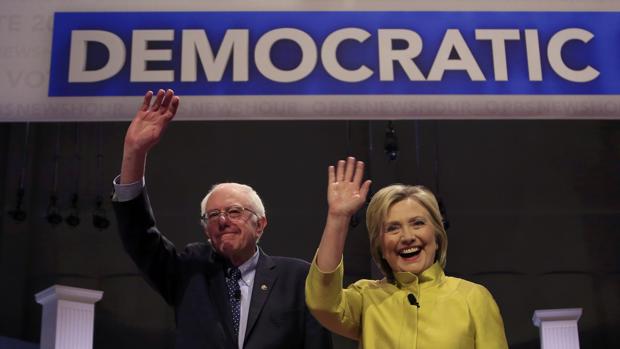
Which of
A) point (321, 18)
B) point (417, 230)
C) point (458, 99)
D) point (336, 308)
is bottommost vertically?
point (336, 308)

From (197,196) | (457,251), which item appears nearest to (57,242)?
(197,196)

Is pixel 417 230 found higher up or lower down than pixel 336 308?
higher up

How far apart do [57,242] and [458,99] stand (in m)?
6.58

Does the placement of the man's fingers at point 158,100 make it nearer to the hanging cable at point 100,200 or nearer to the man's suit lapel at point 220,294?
the man's suit lapel at point 220,294

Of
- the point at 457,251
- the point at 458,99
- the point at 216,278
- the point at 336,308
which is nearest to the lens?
the point at 336,308

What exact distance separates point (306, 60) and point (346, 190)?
1.13 metres

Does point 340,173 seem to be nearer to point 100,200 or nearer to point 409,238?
point 409,238

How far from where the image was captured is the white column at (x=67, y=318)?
558cm

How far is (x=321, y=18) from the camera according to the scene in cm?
306

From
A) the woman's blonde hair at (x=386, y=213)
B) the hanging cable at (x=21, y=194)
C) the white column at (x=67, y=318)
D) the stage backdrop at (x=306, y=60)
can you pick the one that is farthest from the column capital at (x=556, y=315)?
the hanging cable at (x=21, y=194)

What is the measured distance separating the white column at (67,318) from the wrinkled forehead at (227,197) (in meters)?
3.60

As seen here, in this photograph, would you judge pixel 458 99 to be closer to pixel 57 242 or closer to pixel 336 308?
pixel 336 308

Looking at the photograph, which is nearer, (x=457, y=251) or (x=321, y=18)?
(x=321, y=18)

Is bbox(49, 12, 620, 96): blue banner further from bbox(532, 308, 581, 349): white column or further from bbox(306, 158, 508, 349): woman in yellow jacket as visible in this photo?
bbox(532, 308, 581, 349): white column
